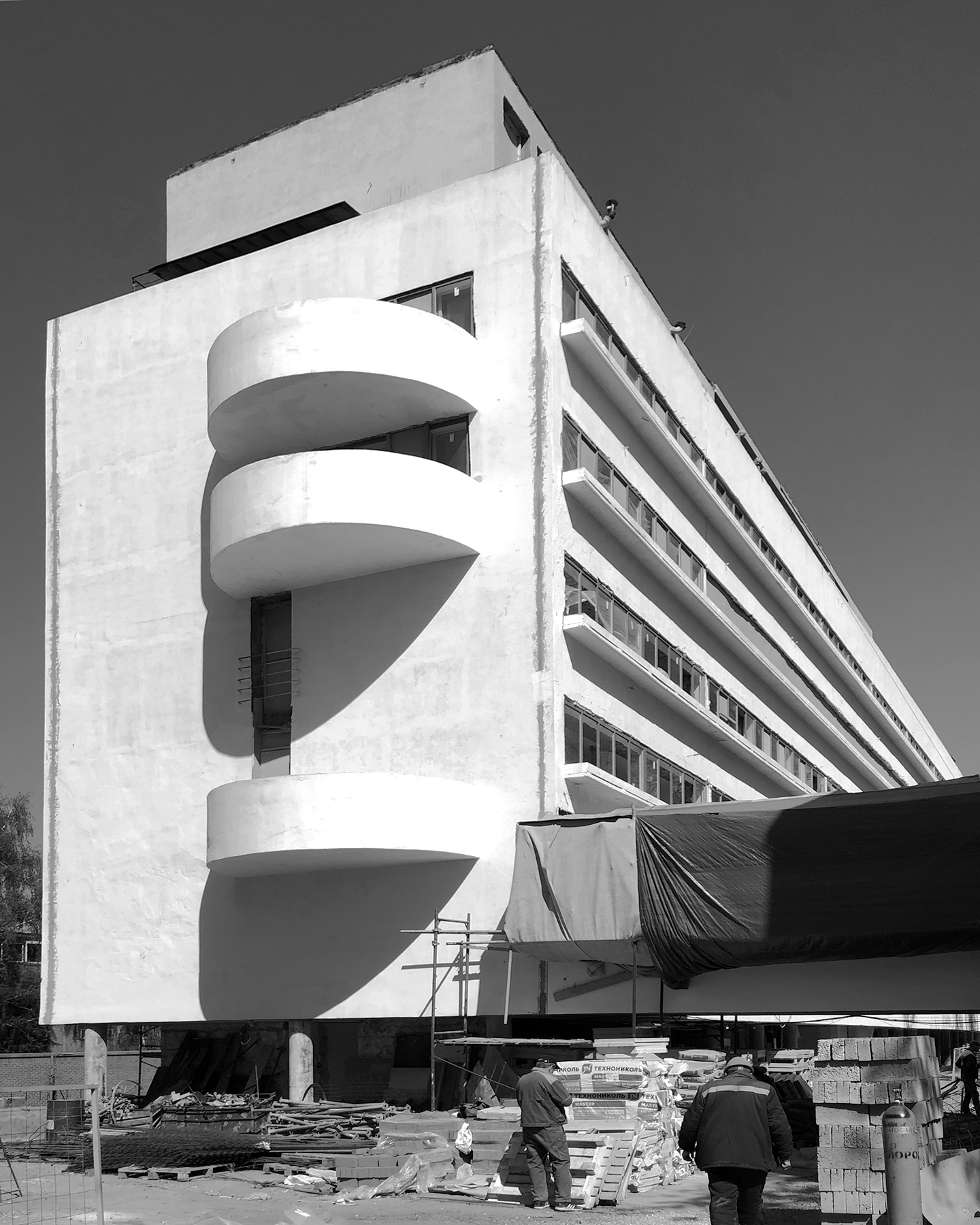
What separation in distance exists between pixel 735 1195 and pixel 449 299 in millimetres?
20523

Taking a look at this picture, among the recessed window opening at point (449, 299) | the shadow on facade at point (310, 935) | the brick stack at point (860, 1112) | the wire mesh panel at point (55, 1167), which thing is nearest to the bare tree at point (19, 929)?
the wire mesh panel at point (55, 1167)

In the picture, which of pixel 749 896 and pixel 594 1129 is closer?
pixel 594 1129

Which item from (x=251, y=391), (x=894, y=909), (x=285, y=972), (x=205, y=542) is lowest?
(x=285, y=972)

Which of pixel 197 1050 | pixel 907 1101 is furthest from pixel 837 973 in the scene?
pixel 197 1050

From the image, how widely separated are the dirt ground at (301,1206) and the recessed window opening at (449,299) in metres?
16.3

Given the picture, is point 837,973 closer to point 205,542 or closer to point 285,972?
point 285,972

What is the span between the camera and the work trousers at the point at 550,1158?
15766 mm

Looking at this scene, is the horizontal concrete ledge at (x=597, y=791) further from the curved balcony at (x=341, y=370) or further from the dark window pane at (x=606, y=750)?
the curved balcony at (x=341, y=370)

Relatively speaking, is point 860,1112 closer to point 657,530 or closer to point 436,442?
point 436,442

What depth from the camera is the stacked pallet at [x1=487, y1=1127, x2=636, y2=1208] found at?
16.1 m

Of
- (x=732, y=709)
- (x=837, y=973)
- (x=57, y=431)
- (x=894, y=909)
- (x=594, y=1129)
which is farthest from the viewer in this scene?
(x=732, y=709)

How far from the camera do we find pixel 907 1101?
490 inches

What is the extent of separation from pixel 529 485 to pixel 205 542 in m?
7.60

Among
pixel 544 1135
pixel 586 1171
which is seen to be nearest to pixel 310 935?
pixel 586 1171
